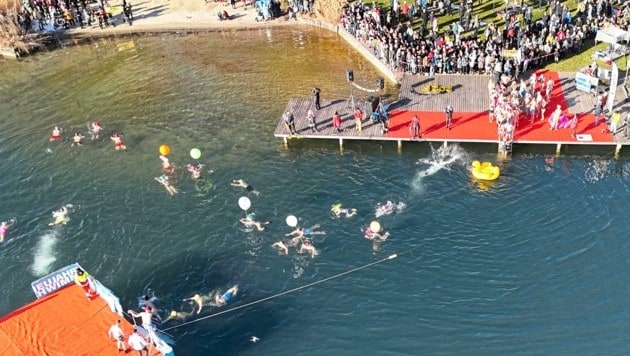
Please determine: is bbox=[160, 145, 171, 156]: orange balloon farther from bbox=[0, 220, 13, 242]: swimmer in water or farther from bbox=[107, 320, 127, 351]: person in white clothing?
bbox=[107, 320, 127, 351]: person in white clothing

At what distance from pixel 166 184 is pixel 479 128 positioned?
21.8m

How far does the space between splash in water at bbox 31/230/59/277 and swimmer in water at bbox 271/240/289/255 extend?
13.1 m

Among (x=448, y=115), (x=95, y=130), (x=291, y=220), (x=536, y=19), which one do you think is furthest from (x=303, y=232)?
(x=536, y=19)

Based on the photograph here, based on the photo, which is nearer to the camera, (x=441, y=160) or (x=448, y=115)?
(x=441, y=160)

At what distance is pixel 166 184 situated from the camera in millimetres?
41938

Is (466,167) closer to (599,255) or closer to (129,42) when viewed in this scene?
(599,255)

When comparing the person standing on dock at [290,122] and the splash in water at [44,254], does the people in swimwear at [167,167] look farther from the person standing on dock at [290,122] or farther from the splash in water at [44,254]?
the person standing on dock at [290,122]

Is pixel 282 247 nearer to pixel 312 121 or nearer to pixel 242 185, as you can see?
pixel 242 185

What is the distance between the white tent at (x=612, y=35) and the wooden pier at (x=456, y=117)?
11.4 ft

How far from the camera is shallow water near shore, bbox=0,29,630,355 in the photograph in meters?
31.4

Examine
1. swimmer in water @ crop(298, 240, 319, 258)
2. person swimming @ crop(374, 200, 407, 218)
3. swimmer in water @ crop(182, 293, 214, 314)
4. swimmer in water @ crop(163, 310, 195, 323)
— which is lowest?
swimmer in water @ crop(163, 310, 195, 323)

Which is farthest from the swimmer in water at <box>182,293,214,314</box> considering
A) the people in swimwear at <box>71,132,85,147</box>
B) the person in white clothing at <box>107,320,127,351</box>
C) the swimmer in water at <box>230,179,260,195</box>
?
the people in swimwear at <box>71,132,85,147</box>

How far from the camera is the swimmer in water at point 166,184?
41.3 meters

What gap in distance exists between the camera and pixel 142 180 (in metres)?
42.7
